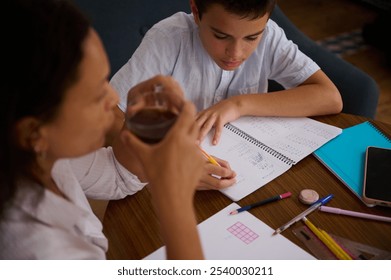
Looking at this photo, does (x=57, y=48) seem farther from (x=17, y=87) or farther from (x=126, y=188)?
(x=126, y=188)

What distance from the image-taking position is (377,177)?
101 centimetres

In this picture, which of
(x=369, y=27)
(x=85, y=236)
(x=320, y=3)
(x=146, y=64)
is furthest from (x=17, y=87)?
(x=320, y=3)

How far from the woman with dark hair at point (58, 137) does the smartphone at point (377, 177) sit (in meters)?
0.48

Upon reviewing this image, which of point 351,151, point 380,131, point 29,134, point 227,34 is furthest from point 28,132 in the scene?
point 380,131

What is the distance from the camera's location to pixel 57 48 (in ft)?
1.92

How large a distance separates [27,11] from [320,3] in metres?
3.80

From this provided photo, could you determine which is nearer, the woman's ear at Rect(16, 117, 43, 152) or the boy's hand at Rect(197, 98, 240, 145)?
the woman's ear at Rect(16, 117, 43, 152)

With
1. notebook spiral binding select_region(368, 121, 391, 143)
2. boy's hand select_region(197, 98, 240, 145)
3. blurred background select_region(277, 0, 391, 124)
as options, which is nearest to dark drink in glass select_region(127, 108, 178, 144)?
boy's hand select_region(197, 98, 240, 145)

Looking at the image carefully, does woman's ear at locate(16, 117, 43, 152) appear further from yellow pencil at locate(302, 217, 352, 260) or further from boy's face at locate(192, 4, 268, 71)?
boy's face at locate(192, 4, 268, 71)

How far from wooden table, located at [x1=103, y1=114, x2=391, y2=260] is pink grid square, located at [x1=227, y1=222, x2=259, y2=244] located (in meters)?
0.05

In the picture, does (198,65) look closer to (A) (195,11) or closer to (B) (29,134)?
(A) (195,11)

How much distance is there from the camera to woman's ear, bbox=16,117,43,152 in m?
0.61

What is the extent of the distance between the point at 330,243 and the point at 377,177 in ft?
0.83

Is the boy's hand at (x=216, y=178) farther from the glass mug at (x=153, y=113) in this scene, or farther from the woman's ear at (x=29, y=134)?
the woman's ear at (x=29, y=134)
